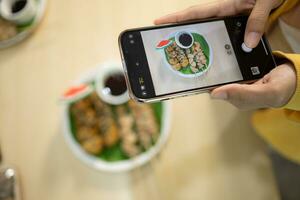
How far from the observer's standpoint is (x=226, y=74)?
1.44 feet

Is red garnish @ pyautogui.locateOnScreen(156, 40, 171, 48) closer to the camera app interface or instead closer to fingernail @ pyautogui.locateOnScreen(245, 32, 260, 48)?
the camera app interface

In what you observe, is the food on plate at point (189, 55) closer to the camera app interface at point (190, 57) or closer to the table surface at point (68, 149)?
the camera app interface at point (190, 57)

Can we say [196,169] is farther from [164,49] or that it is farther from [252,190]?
[164,49]

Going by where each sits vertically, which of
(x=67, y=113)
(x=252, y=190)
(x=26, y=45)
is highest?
(x=26, y=45)

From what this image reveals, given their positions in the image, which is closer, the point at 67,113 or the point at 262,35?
the point at 262,35

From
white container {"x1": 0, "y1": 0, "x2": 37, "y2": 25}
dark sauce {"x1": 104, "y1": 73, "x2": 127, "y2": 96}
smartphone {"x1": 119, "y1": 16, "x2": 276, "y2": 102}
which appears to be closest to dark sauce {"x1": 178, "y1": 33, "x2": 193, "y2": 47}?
smartphone {"x1": 119, "y1": 16, "x2": 276, "y2": 102}

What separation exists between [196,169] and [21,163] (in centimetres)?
31

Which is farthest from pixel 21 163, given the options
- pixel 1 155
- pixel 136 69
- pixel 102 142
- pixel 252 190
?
pixel 252 190

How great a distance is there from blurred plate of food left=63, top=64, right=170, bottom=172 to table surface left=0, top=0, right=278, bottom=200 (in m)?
0.02

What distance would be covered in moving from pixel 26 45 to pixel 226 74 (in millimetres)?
394

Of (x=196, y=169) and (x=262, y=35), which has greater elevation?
(x=262, y=35)

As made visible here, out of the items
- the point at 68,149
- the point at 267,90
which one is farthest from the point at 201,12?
Answer: the point at 68,149

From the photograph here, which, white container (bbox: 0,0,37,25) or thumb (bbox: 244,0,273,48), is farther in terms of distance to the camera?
white container (bbox: 0,0,37,25)

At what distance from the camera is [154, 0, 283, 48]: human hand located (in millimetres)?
432
